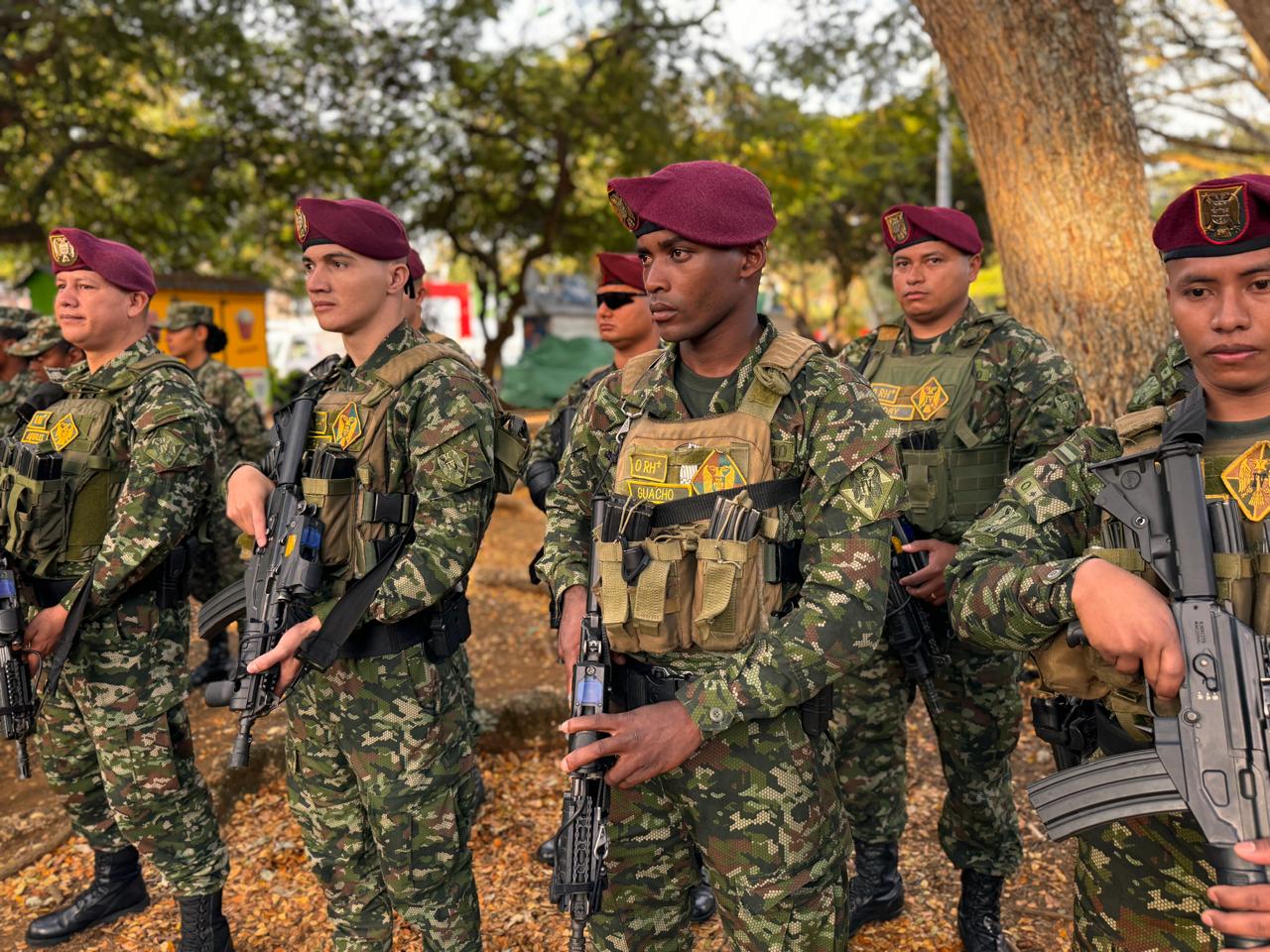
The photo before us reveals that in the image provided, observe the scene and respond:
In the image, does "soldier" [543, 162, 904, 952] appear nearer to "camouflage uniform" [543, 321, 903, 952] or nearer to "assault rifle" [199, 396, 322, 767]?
"camouflage uniform" [543, 321, 903, 952]

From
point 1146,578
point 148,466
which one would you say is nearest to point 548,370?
point 148,466

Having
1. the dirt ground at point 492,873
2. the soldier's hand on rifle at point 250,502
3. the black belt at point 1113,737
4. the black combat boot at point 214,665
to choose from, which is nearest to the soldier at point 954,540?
the dirt ground at point 492,873

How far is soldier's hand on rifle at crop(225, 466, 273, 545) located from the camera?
8.50 ft

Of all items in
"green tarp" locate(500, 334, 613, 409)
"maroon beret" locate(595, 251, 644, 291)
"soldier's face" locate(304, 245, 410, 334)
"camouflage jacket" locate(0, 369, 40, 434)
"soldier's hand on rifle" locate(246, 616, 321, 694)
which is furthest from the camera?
"green tarp" locate(500, 334, 613, 409)

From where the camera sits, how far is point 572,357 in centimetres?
2131

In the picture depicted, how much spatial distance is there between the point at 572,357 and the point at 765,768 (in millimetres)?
19650

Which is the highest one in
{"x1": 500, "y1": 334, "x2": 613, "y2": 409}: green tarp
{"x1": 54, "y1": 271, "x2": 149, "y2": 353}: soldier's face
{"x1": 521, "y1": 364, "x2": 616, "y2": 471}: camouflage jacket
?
{"x1": 500, "y1": 334, "x2": 613, "y2": 409}: green tarp

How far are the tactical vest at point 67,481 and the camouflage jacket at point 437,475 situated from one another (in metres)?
1.11

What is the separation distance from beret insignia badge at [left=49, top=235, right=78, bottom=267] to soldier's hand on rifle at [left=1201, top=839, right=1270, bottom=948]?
142 inches

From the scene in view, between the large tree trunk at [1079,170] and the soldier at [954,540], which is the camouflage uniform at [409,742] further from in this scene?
the large tree trunk at [1079,170]

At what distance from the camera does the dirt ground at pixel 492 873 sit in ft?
10.9

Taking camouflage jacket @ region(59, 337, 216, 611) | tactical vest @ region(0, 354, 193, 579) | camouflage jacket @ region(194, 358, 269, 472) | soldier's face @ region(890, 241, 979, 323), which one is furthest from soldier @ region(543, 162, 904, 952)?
camouflage jacket @ region(194, 358, 269, 472)

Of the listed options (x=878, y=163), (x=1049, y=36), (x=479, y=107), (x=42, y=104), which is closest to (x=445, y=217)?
(x=479, y=107)

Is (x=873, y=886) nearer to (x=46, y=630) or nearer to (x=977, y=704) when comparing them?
(x=977, y=704)
